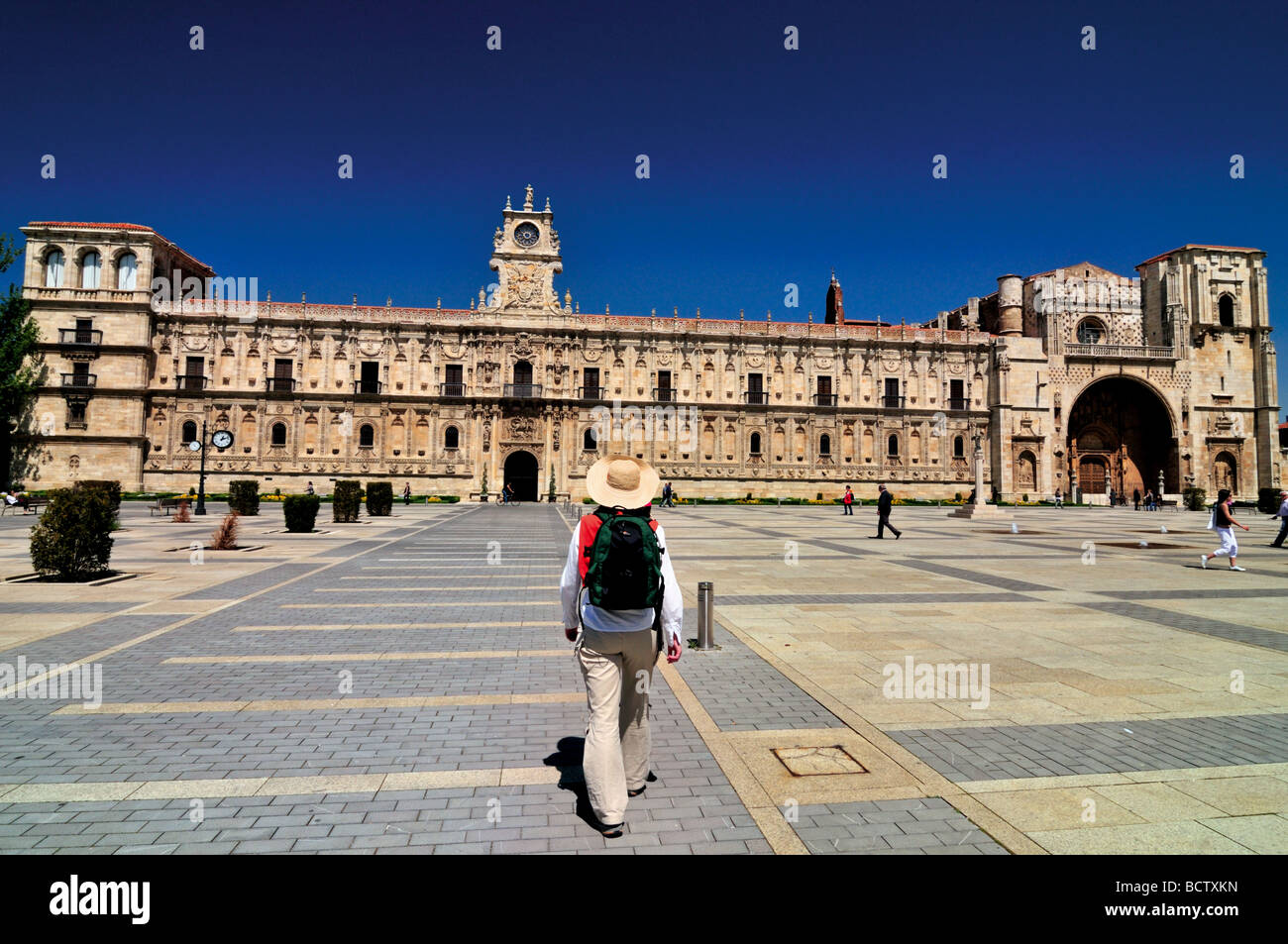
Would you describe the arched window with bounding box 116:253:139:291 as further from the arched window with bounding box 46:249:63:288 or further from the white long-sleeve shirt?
the white long-sleeve shirt

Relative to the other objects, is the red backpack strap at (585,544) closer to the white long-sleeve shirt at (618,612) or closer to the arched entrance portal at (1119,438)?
the white long-sleeve shirt at (618,612)

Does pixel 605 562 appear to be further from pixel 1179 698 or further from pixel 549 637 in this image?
Result: pixel 1179 698

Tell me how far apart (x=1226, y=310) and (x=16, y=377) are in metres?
82.9

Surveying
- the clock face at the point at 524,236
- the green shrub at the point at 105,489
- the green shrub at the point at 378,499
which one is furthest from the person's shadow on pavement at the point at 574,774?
the clock face at the point at 524,236

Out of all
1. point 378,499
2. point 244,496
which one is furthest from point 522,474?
point 244,496

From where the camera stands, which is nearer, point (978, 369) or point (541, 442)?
point (541, 442)

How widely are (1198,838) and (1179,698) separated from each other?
9.01 feet

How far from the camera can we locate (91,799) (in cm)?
363

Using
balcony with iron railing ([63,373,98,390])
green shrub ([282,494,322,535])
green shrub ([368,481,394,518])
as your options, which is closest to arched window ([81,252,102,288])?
balcony with iron railing ([63,373,98,390])

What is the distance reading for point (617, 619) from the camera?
358 cm

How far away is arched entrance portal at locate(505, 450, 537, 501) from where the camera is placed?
46.8m

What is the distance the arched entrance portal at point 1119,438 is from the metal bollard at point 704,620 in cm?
5454

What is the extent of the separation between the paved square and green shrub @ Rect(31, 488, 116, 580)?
1.66ft
